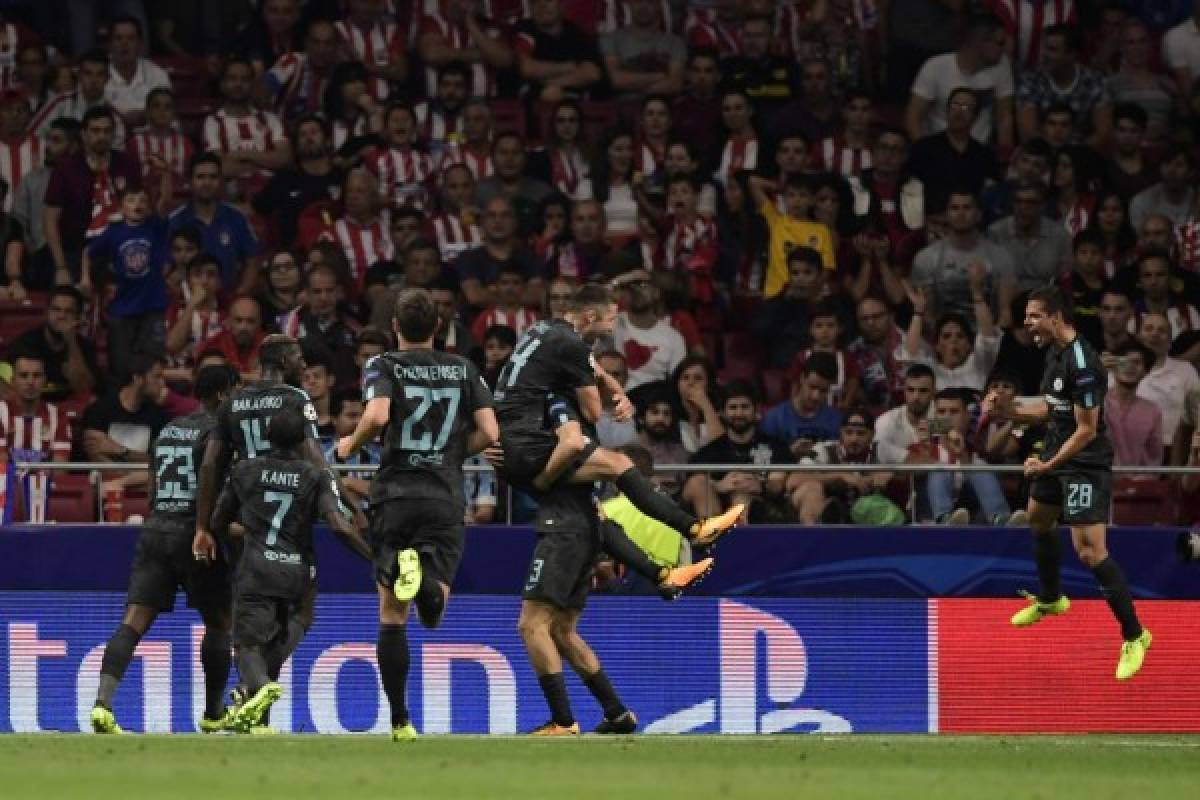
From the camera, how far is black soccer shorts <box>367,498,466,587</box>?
13664 millimetres

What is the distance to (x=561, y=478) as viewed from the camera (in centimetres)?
1465

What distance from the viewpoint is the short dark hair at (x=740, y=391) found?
1908cm

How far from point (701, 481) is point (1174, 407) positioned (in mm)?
4035

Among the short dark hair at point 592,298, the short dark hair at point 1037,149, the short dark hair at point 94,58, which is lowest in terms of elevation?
the short dark hair at point 592,298

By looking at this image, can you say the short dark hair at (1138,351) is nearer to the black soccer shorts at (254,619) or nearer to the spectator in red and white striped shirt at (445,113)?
the spectator in red and white striped shirt at (445,113)

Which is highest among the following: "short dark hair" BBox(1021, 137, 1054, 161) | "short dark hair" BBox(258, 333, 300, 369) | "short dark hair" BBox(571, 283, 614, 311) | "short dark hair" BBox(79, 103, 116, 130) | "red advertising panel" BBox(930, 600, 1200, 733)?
"short dark hair" BBox(79, 103, 116, 130)

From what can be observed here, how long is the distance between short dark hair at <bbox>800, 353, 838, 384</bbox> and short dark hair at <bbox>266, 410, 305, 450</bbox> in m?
5.85

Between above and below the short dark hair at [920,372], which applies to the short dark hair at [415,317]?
above

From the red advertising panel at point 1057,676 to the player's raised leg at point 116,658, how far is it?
17.2ft

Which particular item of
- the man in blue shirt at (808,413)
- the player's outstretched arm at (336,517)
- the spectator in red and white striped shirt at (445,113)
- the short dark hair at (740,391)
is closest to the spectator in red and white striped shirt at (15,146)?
the spectator in red and white striped shirt at (445,113)

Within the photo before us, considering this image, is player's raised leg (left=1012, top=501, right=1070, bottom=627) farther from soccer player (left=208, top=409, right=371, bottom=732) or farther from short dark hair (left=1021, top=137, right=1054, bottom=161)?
short dark hair (left=1021, top=137, right=1054, bottom=161)

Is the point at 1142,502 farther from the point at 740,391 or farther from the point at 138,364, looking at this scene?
the point at 138,364

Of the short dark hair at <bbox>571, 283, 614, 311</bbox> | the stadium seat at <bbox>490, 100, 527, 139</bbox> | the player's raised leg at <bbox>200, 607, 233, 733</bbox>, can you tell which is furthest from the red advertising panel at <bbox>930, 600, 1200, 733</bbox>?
the stadium seat at <bbox>490, 100, 527, 139</bbox>

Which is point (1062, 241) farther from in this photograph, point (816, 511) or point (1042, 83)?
point (816, 511)
